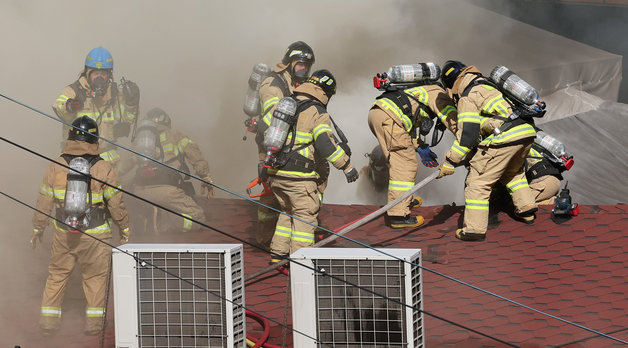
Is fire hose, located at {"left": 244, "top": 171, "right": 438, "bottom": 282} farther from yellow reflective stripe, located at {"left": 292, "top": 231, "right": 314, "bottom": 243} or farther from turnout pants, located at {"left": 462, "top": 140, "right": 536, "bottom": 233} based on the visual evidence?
turnout pants, located at {"left": 462, "top": 140, "right": 536, "bottom": 233}

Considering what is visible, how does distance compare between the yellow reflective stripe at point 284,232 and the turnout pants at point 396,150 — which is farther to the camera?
the turnout pants at point 396,150

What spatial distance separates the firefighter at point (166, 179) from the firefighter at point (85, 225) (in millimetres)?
1972

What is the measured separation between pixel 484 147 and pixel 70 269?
3.62 m

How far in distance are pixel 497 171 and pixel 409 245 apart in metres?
1.05

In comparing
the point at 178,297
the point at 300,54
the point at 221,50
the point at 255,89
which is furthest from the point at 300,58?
the point at 221,50

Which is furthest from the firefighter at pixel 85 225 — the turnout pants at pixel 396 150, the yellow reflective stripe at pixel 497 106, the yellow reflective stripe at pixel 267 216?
the yellow reflective stripe at pixel 497 106

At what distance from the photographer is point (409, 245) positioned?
8.94 metres

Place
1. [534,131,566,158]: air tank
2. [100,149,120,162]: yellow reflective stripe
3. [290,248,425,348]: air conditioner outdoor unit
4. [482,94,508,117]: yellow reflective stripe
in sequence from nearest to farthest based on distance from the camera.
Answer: [290,248,425,348]: air conditioner outdoor unit
[482,94,508,117]: yellow reflective stripe
[534,131,566,158]: air tank
[100,149,120,162]: yellow reflective stripe

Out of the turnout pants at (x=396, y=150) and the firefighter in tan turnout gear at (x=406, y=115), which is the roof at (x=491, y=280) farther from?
the firefighter in tan turnout gear at (x=406, y=115)

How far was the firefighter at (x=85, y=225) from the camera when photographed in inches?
291

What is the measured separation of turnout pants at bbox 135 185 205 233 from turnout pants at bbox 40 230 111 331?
1977mm

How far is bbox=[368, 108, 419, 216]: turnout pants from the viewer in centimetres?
895

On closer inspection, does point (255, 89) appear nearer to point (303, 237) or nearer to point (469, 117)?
point (303, 237)

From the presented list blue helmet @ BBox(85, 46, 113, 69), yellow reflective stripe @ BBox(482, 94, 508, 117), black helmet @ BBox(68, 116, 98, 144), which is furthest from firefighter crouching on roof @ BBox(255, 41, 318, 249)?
black helmet @ BBox(68, 116, 98, 144)
